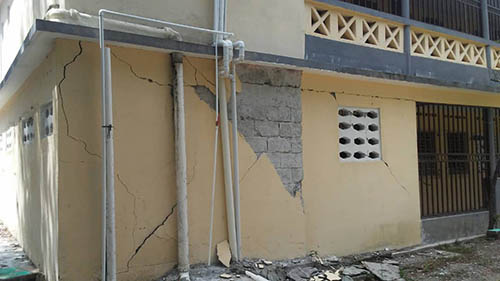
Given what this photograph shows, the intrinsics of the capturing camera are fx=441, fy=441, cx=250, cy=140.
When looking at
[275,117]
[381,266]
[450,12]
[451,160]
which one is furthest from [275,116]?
[450,12]

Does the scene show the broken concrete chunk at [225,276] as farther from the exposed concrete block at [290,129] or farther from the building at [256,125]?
the exposed concrete block at [290,129]

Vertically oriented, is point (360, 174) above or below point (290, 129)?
below

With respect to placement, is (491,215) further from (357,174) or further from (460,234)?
(357,174)

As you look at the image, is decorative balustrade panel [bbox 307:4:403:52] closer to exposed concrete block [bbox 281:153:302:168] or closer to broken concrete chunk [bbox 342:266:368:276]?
exposed concrete block [bbox 281:153:302:168]

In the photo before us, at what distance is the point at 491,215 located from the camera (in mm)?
8117

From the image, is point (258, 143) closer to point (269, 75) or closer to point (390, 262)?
point (269, 75)

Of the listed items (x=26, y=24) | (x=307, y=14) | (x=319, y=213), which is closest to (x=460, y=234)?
(x=319, y=213)

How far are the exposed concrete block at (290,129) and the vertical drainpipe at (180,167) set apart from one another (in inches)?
56.4

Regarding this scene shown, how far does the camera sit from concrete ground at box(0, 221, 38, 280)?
4.95m

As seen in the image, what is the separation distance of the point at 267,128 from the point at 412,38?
3.62 m

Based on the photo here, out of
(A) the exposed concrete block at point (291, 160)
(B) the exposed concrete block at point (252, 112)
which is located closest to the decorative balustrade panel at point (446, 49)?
(A) the exposed concrete block at point (291, 160)

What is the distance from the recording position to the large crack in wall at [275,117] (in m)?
5.39

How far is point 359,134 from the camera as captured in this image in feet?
21.8

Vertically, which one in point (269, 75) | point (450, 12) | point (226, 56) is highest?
point (450, 12)
